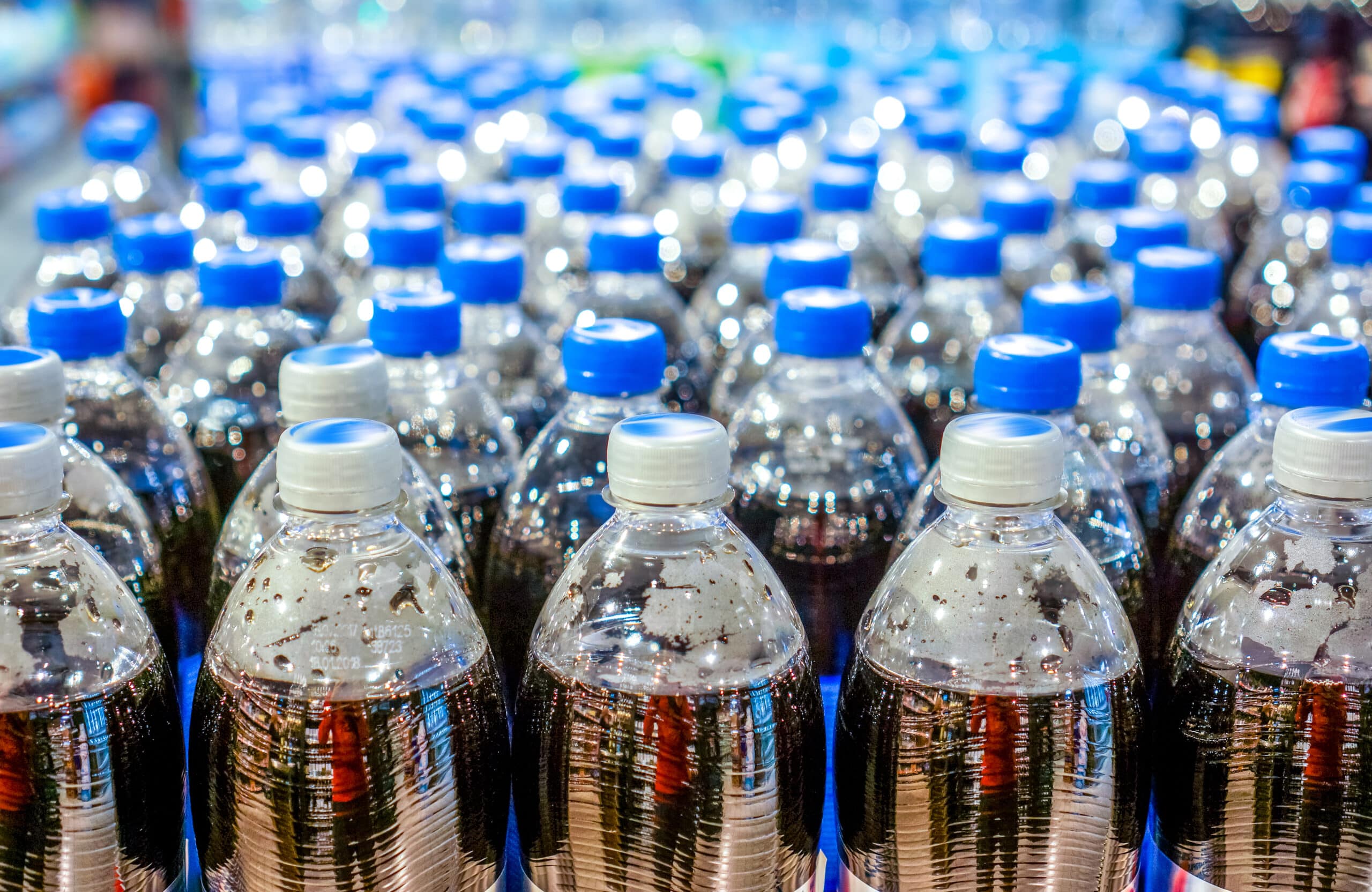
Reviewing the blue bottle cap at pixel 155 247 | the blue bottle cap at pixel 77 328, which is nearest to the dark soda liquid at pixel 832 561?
the blue bottle cap at pixel 77 328

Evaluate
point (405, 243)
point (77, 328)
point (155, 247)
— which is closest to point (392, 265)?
point (405, 243)

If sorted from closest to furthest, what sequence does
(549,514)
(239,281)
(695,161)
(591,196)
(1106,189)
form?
(549,514), (239,281), (591,196), (1106,189), (695,161)

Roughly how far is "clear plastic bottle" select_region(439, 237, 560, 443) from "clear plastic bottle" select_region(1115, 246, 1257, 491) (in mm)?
635

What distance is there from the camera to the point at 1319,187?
2027 millimetres

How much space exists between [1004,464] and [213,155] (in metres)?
1.81

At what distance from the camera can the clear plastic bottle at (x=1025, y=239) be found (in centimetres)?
182

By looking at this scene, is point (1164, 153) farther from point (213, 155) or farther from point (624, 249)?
point (213, 155)

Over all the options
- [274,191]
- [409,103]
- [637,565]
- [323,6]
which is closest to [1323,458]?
[637,565]

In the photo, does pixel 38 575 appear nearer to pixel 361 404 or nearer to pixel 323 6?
pixel 361 404

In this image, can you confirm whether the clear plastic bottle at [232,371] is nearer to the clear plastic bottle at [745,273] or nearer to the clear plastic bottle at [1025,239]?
the clear plastic bottle at [745,273]

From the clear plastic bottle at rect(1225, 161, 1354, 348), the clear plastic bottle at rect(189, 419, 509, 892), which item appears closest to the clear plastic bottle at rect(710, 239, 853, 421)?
the clear plastic bottle at rect(189, 419, 509, 892)

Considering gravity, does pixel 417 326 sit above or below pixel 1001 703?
above

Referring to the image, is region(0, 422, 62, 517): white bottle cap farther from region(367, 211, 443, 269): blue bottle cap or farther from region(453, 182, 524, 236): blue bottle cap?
region(453, 182, 524, 236): blue bottle cap

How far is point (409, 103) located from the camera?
3023 mm
